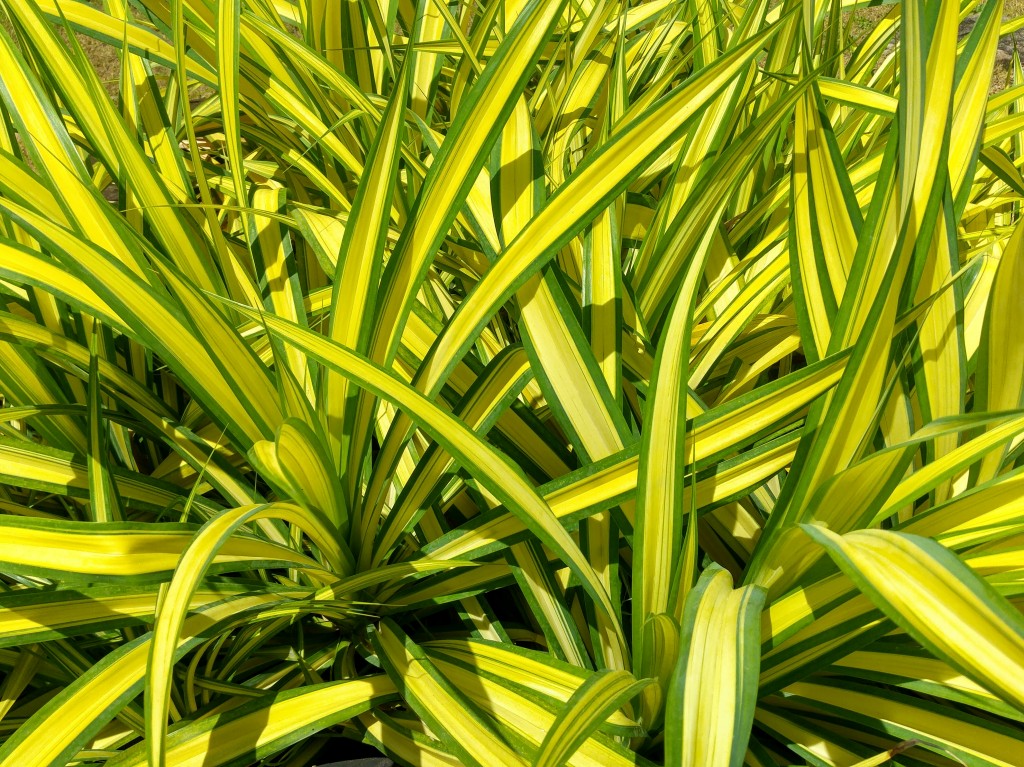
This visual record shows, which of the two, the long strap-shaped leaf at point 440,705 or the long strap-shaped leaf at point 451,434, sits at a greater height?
the long strap-shaped leaf at point 451,434

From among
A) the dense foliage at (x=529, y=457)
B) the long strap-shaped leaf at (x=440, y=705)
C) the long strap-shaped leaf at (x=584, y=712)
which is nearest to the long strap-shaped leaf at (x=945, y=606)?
the dense foliage at (x=529, y=457)

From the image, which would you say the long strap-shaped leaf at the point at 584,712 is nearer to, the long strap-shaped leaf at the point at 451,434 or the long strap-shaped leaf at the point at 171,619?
the long strap-shaped leaf at the point at 451,434

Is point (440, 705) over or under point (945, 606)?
under

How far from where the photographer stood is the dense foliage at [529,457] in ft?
1.80

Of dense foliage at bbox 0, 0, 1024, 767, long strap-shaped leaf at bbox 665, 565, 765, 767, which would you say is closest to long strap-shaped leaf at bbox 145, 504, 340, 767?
dense foliage at bbox 0, 0, 1024, 767

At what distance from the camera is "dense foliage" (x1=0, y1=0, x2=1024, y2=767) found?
55 centimetres

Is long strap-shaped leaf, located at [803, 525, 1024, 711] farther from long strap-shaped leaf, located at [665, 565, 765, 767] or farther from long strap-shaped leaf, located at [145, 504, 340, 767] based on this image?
long strap-shaped leaf, located at [145, 504, 340, 767]

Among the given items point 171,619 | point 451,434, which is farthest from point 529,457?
point 171,619

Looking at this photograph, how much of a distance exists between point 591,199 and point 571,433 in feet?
0.61

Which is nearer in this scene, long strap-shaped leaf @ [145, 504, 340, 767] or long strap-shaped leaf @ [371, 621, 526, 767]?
long strap-shaped leaf @ [145, 504, 340, 767]

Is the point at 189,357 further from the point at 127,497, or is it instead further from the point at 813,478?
the point at 813,478

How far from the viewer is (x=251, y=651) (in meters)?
0.72

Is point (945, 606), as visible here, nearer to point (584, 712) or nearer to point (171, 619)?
point (584, 712)

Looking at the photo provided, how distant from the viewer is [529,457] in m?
0.78
